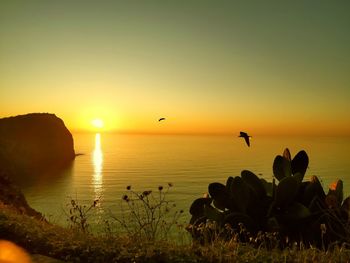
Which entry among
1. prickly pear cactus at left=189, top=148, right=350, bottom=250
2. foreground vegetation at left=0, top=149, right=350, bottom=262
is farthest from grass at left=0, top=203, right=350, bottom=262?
prickly pear cactus at left=189, top=148, right=350, bottom=250

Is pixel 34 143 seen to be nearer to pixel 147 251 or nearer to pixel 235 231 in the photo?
pixel 235 231

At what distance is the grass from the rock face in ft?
386

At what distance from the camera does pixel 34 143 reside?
149000mm

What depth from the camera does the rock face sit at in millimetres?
128125

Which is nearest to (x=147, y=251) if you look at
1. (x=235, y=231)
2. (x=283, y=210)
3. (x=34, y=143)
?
(x=235, y=231)

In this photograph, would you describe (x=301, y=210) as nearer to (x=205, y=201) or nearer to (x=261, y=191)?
(x=261, y=191)

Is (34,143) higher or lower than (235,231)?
higher

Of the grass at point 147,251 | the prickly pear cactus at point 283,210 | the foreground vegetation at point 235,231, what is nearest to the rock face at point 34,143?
the foreground vegetation at point 235,231

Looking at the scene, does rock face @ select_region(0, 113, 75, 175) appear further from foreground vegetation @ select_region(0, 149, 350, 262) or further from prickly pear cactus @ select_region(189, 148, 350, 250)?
prickly pear cactus @ select_region(189, 148, 350, 250)

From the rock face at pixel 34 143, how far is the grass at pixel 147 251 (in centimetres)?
11756

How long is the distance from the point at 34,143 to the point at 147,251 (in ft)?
503

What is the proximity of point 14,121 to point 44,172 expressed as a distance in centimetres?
3045

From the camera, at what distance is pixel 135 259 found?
5863 mm

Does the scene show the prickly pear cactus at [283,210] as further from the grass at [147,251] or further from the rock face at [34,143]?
the rock face at [34,143]
